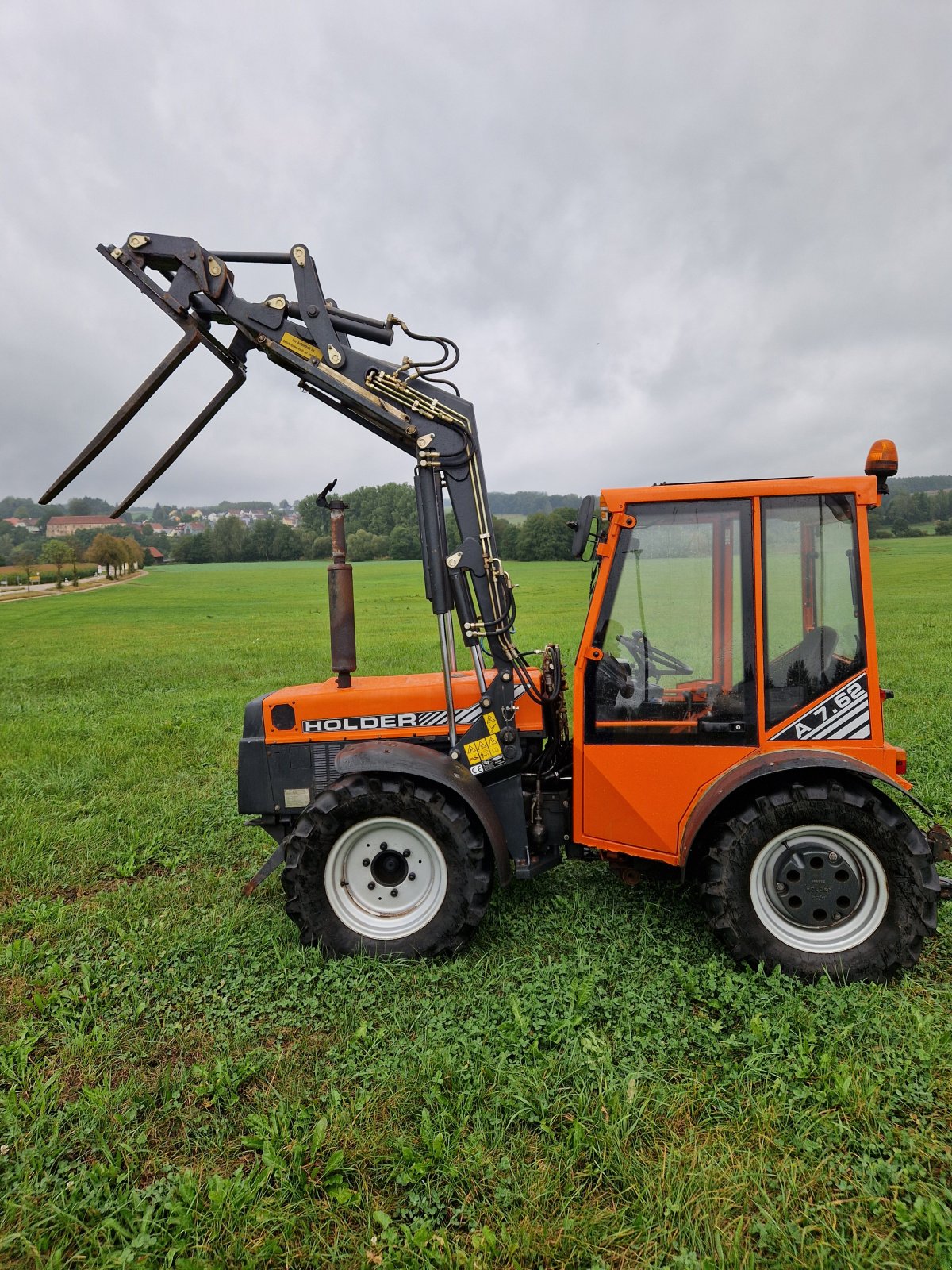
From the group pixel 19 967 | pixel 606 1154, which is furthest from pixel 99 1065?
pixel 606 1154

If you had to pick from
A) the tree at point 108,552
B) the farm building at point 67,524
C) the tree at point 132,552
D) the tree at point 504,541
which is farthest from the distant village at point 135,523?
the tree at point 504,541

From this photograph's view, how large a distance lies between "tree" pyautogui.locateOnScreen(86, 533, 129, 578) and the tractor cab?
2634 inches

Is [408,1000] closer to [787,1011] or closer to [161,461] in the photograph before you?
[787,1011]

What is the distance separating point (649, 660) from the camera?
380cm

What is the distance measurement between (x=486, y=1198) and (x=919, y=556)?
4303 centimetres

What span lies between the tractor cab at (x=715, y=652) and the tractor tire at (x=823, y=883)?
200mm

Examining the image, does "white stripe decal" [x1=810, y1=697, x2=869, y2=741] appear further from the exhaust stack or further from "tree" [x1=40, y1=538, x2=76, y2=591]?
"tree" [x1=40, y1=538, x2=76, y2=591]

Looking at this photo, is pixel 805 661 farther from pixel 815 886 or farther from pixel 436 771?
pixel 436 771

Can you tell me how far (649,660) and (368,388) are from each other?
211 centimetres

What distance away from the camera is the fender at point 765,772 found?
3.39 metres

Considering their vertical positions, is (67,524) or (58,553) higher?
(67,524)

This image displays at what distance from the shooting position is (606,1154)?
258 centimetres

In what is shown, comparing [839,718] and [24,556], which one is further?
[24,556]

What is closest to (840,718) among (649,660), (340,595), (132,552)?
(649,660)
